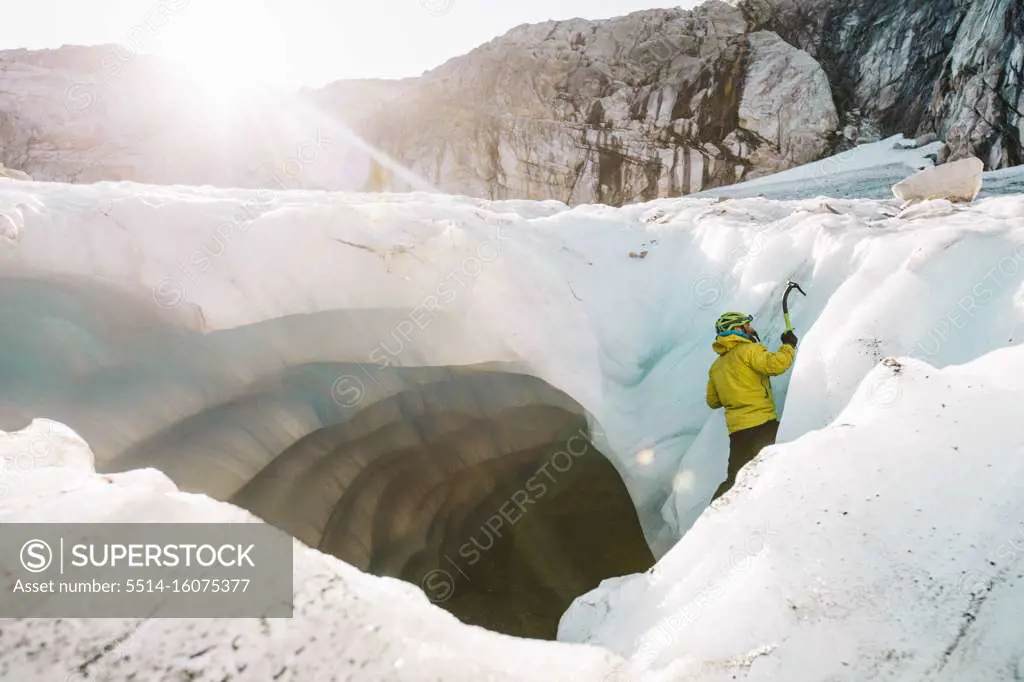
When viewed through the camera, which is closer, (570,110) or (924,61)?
(924,61)

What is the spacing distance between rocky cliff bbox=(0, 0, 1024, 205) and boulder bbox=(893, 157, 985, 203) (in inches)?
561

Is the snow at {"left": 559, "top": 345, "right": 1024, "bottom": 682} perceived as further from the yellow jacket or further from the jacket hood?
the jacket hood

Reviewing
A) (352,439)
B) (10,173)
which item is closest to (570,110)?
(10,173)

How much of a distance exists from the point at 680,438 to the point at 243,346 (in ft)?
9.98

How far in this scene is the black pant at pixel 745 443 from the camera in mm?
2865

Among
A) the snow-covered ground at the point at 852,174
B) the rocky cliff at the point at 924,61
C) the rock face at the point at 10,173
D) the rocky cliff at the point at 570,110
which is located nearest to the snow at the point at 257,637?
the rock face at the point at 10,173

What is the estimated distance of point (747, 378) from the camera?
297 cm

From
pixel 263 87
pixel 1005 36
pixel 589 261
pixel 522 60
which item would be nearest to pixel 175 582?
pixel 589 261

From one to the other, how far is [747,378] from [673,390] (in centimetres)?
72

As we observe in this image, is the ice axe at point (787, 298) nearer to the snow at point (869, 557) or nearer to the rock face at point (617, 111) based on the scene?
the snow at point (869, 557)

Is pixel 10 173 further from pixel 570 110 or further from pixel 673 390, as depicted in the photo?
pixel 570 110

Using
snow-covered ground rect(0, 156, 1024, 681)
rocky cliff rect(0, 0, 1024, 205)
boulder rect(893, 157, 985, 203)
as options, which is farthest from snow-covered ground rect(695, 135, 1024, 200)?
snow-covered ground rect(0, 156, 1024, 681)

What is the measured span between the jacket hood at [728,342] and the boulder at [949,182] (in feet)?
16.2

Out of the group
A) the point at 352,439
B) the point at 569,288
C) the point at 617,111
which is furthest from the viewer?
the point at 617,111
